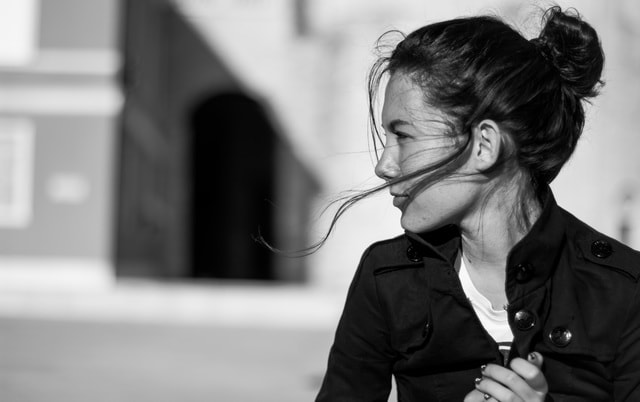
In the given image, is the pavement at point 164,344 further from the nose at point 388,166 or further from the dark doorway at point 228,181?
the dark doorway at point 228,181

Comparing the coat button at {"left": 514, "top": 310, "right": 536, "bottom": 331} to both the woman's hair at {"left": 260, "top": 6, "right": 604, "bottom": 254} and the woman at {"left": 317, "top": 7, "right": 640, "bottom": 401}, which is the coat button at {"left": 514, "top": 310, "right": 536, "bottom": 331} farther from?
the woman's hair at {"left": 260, "top": 6, "right": 604, "bottom": 254}

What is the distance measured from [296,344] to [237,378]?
8.84 ft

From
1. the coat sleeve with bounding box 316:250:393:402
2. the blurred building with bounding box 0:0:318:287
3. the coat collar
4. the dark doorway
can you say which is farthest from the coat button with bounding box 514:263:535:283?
the dark doorway

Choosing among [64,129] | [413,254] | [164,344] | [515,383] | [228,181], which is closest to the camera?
[515,383]

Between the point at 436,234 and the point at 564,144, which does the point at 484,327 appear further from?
the point at 564,144

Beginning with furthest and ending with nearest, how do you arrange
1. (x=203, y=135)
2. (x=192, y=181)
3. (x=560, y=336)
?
1. (x=203, y=135)
2. (x=192, y=181)
3. (x=560, y=336)

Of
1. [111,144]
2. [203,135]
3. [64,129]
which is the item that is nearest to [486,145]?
[111,144]

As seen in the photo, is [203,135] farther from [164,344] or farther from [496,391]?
[496,391]

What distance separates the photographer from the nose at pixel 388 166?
1.44 m

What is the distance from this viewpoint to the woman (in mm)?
1396

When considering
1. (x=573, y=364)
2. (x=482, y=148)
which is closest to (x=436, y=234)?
(x=482, y=148)

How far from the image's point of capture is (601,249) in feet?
4.69

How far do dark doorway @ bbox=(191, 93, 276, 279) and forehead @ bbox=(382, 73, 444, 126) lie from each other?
19290 millimetres

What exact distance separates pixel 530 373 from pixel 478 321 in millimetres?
153
